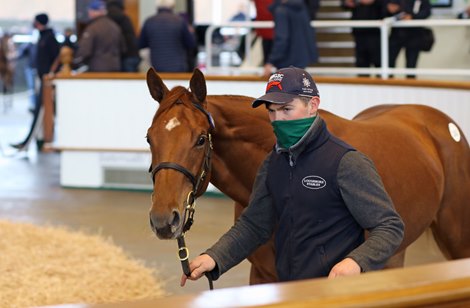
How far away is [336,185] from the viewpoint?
137 inches

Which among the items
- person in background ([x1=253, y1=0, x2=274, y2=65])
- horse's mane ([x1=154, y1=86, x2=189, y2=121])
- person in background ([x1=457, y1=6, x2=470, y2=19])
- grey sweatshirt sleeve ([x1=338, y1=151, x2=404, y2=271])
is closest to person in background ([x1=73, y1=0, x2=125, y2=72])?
person in background ([x1=253, y1=0, x2=274, y2=65])

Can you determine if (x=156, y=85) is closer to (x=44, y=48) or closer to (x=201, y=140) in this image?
(x=201, y=140)

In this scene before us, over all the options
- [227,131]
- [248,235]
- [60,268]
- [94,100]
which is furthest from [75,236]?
[248,235]

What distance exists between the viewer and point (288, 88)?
3459 mm

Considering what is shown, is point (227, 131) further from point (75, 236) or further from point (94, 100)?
point (94, 100)

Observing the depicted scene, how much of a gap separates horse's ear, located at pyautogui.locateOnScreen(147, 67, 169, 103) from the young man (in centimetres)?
68

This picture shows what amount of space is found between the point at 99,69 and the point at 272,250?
28.0 feet

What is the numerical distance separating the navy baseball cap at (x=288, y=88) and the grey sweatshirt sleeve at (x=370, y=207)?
27 centimetres

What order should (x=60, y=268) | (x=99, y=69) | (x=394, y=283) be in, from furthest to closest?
(x=99, y=69) < (x=60, y=268) < (x=394, y=283)

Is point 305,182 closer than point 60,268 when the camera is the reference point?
Yes

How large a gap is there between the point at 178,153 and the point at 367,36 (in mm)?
7858

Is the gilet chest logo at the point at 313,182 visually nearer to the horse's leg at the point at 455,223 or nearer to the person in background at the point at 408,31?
the horse's leg at the point at 455,223

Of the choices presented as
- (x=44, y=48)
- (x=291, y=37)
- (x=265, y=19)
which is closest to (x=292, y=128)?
(x=291, y=37)

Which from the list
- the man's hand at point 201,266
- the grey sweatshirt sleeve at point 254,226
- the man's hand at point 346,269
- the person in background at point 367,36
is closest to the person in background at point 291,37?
the person in background at point 367,36
